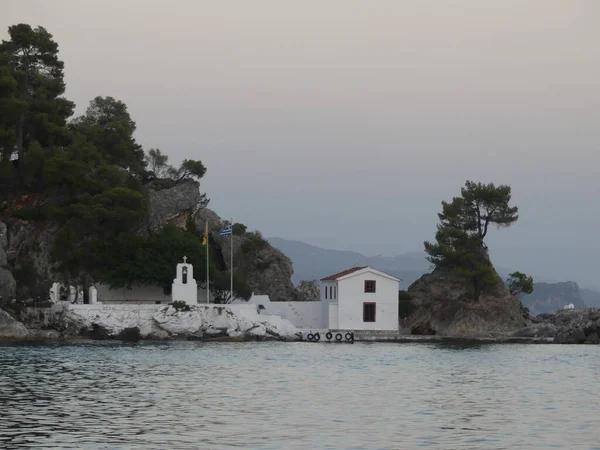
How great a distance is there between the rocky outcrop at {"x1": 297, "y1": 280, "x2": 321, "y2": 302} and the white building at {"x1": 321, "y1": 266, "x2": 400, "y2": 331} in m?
10.6

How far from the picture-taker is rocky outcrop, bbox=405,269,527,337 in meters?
79.5

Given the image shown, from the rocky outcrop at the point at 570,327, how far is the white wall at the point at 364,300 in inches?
463

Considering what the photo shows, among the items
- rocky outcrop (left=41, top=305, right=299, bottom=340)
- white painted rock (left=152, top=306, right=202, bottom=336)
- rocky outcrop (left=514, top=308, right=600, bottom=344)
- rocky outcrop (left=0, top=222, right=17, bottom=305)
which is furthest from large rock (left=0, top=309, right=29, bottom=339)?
rocky outcrop (left=514, top=308, right=600, bottom=344)

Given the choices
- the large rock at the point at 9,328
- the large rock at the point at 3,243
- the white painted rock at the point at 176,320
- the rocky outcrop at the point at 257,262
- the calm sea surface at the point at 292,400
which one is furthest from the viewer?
the rocky outcrop at the point at 257,262

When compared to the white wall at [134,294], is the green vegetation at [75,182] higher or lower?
higher

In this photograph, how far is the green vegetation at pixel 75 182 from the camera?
72062 mm

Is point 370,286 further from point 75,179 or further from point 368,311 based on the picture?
point 75,179

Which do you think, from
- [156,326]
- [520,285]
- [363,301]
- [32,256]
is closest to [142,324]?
[156,326]

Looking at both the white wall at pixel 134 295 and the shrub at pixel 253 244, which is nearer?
the white wall at pixel 134 295

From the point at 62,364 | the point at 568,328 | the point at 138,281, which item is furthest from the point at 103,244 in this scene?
the point at 568,328

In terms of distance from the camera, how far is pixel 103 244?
238 ft

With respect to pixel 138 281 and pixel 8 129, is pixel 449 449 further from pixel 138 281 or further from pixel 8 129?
pixel 8 129

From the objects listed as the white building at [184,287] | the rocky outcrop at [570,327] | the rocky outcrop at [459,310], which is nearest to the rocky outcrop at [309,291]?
the rocky outcrop at [459,310]

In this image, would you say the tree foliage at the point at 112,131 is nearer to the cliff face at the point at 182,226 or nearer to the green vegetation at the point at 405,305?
the cliff face at the point at 182,226
